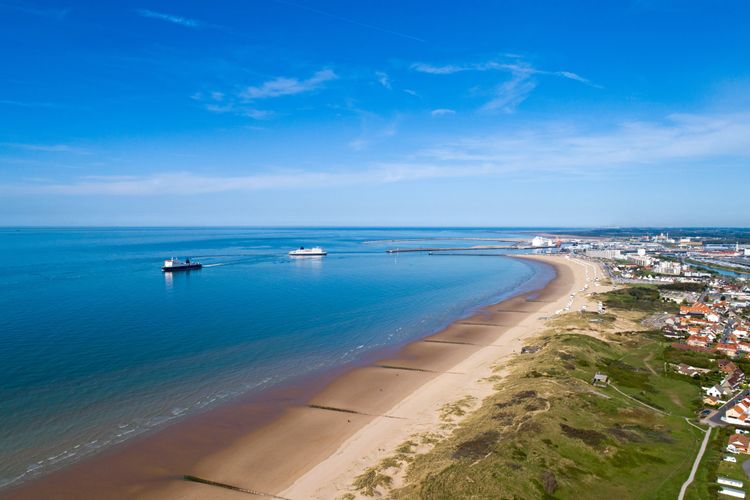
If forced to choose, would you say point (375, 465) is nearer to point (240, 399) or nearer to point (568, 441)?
point (568, 441)

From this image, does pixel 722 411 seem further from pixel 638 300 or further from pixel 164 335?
pixel 164 335

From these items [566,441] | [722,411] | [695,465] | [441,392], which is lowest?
[441,392]

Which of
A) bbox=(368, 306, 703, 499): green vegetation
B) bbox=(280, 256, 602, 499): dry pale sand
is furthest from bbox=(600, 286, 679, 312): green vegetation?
bbox=(368, 306, 703, 499): green vegetation

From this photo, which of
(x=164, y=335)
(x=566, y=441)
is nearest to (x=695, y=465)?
(x=566, y=441)

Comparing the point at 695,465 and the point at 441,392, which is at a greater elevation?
the point at 695,465

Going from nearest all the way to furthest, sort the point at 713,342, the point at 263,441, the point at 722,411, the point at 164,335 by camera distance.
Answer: the point at 263,441, the point at 722,411, the point at 713,342, the point at 164,335

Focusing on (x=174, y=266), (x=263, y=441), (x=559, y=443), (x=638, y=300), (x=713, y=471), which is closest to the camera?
(x=713, y=471)

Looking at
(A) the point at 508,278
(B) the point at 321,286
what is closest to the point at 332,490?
(B) the point at 321,286

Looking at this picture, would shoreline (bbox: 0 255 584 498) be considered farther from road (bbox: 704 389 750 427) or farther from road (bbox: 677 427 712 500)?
road (bbox: 704 389 750 427)
